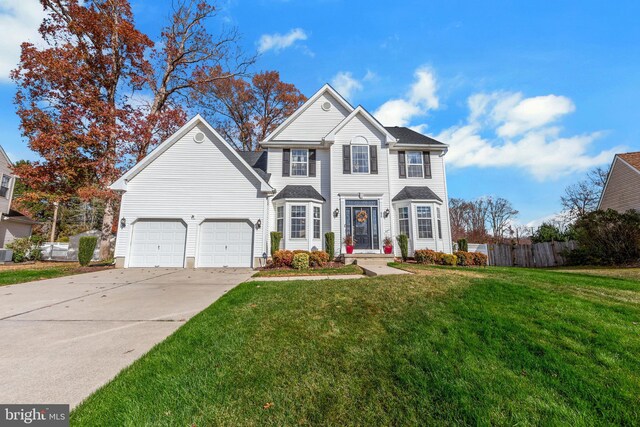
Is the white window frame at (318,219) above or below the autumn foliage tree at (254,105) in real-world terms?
below

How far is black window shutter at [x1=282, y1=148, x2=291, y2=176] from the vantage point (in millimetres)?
14755

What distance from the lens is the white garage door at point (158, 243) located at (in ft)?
40.0

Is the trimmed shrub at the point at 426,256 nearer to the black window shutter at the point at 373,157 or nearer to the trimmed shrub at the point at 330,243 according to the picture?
the trimmed shrub at the point at 330,243

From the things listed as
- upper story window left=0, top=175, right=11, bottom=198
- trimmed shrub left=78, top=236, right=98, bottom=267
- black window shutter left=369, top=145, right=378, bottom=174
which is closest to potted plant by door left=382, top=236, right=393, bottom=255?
black window shutter left=369, top=145, right=378, bottom=174

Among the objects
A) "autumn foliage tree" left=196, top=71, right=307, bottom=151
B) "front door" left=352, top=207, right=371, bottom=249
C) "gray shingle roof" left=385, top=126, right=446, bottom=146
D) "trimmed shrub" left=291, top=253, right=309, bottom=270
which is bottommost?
"trimmed shrub" left=291, top=253, right=309, bottom=270

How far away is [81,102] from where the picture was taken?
48.2 ft

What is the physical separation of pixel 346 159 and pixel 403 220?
4.54m

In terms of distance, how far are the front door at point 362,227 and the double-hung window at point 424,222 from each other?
8.75ft

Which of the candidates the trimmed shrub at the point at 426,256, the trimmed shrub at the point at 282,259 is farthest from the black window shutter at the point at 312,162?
the trimmed shrub at the point at 426,256

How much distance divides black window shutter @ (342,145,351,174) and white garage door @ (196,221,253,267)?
5.91 m

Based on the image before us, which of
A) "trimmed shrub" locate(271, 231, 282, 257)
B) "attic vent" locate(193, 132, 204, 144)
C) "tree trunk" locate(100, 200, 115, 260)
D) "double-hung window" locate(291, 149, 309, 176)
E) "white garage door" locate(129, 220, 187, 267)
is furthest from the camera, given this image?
"tree trunk" locate(100, 200, 115, 260)

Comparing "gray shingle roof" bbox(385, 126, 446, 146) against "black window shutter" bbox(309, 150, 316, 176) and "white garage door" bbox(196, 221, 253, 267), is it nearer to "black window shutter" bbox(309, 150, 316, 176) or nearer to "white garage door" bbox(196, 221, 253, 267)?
"black window shutter" bbox(309, 150, 316, 176)

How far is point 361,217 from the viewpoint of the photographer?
1396 cm

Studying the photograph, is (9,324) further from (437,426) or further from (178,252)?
(178,252)
